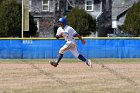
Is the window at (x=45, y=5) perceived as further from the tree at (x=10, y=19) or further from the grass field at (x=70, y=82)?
the grass field at (x=70, y=82)

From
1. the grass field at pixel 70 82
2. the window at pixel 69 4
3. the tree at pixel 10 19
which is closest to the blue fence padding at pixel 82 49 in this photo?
the grass field at pixel 70 82

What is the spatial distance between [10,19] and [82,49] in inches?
795

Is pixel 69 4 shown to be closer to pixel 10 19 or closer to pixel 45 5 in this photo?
pixel 45 5

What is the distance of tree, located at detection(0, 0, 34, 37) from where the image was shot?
149 ft

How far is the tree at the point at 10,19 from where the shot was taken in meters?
45.4

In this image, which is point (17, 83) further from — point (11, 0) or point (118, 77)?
point (11, 0)

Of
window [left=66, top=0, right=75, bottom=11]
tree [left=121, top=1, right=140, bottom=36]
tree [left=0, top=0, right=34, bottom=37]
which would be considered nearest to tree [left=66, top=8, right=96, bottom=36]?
tree [left=121, top=1, right=140, bottom=36]

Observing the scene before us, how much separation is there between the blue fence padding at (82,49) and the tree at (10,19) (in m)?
18.6

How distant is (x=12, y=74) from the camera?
15109mm

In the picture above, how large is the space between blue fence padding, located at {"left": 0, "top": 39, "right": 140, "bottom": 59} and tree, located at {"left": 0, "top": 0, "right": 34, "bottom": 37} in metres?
18.6

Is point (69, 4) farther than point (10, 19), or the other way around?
point (69, 4)

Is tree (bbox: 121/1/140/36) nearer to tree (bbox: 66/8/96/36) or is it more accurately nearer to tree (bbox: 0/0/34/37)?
tree (bbox: 66/8/96/36)

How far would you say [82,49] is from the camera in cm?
2666

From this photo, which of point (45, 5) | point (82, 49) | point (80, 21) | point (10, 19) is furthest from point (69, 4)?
point (82, 49)
